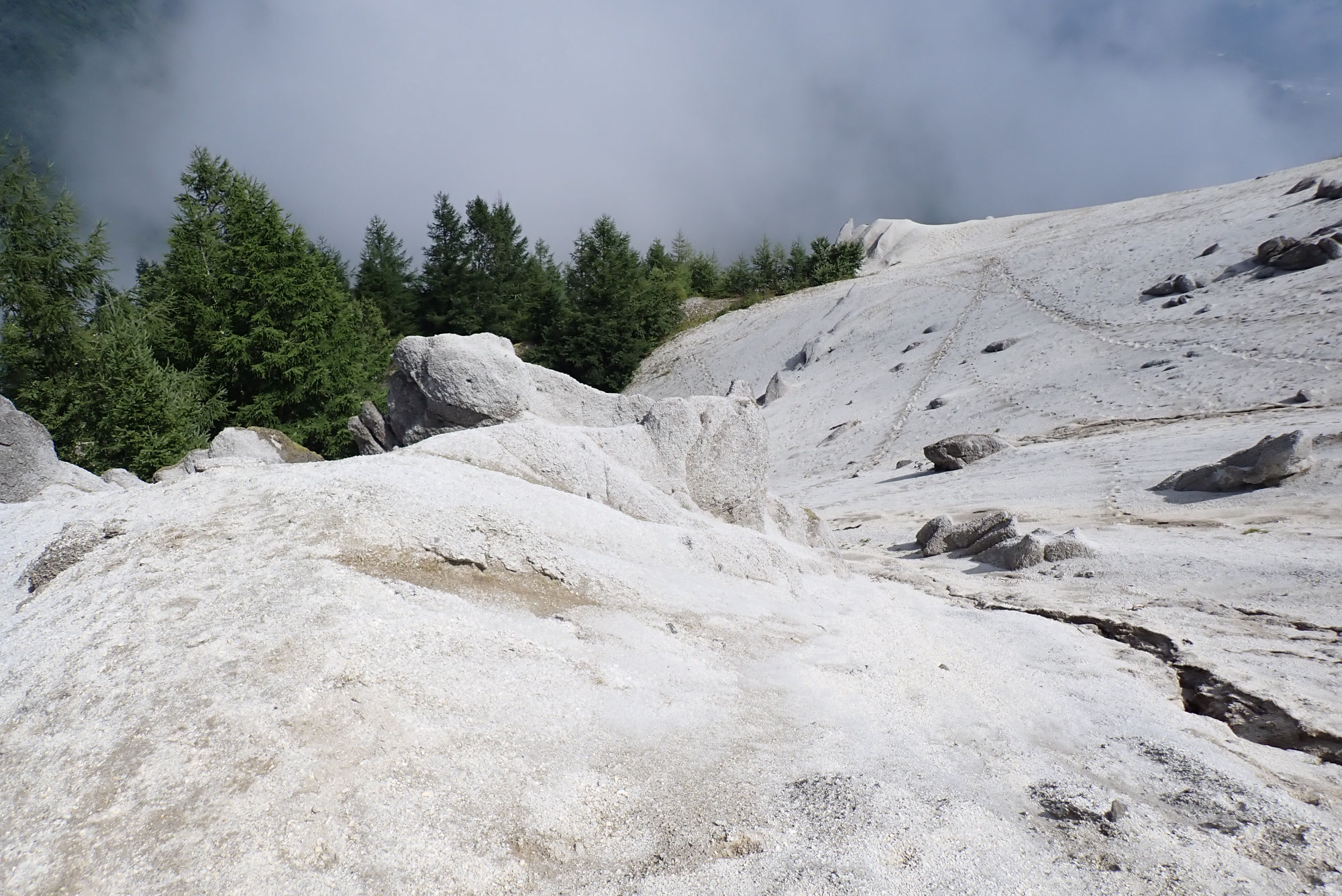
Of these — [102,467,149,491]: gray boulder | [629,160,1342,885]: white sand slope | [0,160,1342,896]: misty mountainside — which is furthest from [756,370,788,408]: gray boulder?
[102,467,149,491]: gray boulder

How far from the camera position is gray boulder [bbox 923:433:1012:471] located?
A: 55.9 ft

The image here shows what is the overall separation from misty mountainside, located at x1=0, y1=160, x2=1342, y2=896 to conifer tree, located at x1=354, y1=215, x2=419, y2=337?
3896cm

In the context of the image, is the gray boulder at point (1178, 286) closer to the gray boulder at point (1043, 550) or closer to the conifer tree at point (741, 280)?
the gray boulder at point (1043, 550)

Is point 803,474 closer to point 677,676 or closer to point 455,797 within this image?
point 677,676

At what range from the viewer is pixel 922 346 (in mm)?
28906

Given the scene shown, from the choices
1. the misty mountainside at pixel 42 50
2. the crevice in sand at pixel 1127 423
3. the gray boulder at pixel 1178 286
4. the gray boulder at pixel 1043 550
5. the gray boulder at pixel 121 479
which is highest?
the misty mountainside at pixel 42 50

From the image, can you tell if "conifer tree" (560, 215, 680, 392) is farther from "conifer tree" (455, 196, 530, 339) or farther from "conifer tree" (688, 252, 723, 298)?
"conifer tree" (688, 252, 723, 298)

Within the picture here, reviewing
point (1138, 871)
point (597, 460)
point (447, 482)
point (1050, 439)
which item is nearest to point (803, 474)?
point (1050, 439)

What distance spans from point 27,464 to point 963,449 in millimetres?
16836

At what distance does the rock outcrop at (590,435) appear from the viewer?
6.69 metres

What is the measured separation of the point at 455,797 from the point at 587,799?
0.50m

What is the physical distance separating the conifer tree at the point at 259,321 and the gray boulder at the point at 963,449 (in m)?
18.1

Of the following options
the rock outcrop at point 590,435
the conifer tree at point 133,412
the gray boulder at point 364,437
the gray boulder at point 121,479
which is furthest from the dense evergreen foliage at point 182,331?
the rock outcrop at point 590,435

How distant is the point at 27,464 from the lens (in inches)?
461
